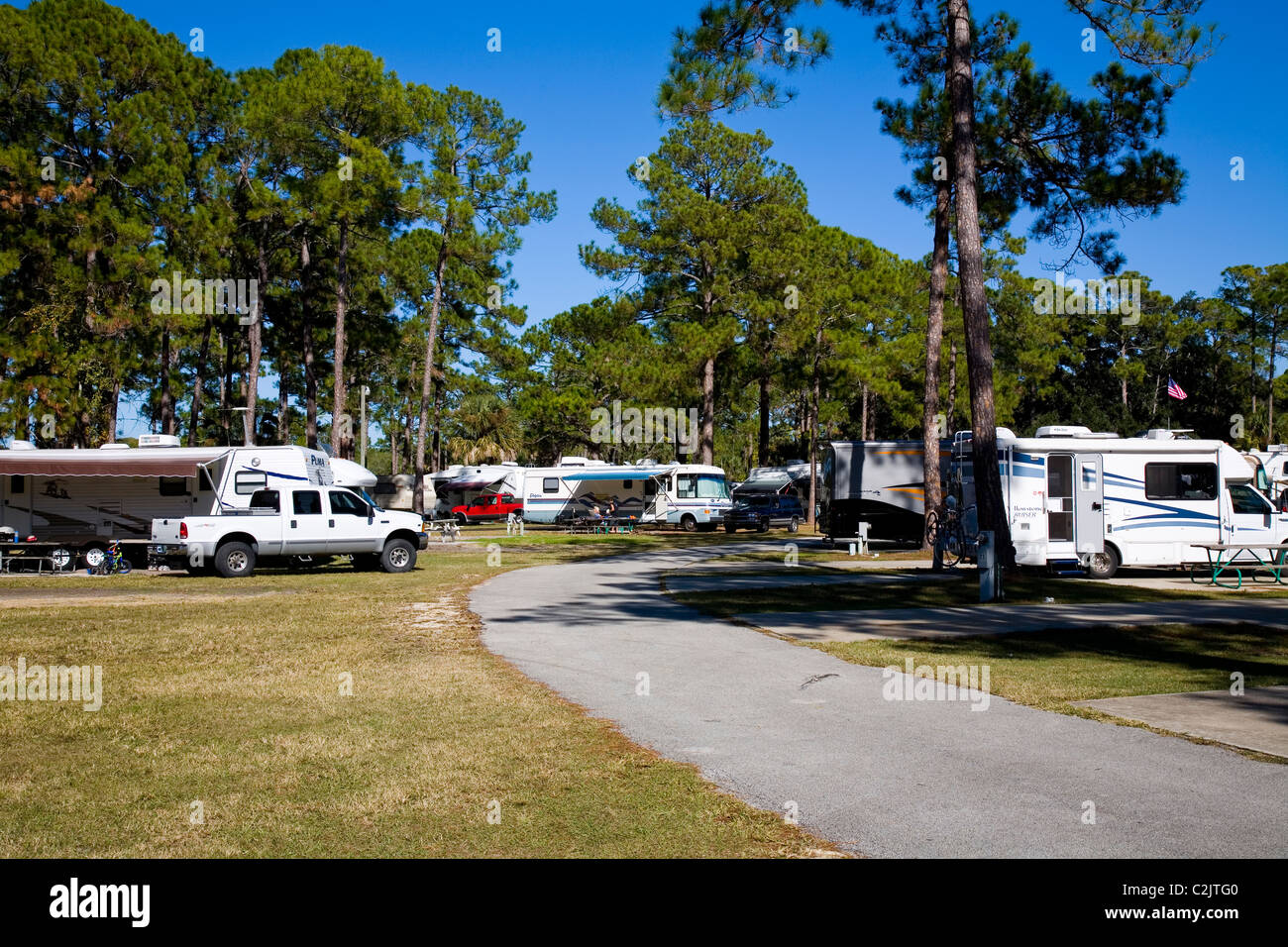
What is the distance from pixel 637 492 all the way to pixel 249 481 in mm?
23066

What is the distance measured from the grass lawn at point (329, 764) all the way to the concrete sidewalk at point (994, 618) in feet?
13.8

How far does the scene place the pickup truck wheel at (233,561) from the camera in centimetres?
2131

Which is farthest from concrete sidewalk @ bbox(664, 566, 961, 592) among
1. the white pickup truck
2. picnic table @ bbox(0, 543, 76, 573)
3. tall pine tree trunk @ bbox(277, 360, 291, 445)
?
tall pine tree trunk @ bbox(277, 360, 291, 445)

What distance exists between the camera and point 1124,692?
866 cm

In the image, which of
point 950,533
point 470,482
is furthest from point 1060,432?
point 470,482

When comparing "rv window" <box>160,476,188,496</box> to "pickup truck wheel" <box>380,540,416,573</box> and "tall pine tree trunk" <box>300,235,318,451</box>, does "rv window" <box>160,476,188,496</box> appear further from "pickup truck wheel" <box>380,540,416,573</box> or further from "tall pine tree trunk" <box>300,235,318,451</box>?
"tall pine tree trunk" <box>300,235,318,451</box>

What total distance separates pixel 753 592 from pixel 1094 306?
56521mm

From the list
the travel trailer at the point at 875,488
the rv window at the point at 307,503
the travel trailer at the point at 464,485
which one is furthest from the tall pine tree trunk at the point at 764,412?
the rv window at the point at 307,503

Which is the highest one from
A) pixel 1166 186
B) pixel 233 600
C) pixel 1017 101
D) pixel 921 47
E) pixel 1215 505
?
pixel 921 47

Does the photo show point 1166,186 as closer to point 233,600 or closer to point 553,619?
point 553,619

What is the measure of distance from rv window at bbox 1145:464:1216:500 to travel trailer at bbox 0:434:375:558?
698 inches

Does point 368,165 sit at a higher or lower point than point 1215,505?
higher

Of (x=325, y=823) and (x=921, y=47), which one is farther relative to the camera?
(x=921, y=47)

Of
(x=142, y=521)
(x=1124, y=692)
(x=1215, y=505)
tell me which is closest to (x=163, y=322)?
(x=142, y=521)
